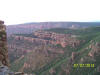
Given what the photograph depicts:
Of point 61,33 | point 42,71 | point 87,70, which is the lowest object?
point 42,71

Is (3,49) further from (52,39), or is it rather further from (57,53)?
(52,39)

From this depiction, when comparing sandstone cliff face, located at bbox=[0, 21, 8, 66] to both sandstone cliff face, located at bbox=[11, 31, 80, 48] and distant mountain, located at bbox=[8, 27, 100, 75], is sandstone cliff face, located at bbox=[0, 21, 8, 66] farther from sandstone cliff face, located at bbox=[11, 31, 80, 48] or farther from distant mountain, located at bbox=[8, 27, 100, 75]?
sandstone cliff face, located at bbox=[11, 31, 80, 48]

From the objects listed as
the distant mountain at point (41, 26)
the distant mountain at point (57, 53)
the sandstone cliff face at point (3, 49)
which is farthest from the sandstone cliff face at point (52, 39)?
the sandstone cliff face at point (3, 49)

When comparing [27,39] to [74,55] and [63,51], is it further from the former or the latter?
[74,55]

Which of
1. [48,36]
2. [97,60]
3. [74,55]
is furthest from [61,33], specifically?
[97,60]

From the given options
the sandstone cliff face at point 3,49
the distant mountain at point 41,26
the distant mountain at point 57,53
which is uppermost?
the sandstone cliff face at point 3,49

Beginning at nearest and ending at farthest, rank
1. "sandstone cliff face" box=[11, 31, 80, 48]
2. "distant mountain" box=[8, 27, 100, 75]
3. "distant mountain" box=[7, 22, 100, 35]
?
"distant mountain" box=[8, 27, 100, 75]
"sandstone cliff face" box=[11, 31, 80, 48]
"distant mountain" box=[7, 22, 100, 35]

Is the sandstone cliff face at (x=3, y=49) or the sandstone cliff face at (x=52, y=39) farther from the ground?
the sandstone cliff face at (x=3, y=49)

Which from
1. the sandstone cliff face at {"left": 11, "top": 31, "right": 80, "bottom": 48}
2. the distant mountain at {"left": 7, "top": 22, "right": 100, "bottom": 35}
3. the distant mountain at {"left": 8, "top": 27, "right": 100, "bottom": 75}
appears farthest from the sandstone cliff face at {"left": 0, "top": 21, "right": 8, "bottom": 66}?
the distant mountain at {"left": 7, "top": 22, "right": 100, "bottom": 35}

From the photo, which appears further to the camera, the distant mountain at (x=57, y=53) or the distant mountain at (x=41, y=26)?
the distant mountain at (x=41, y=26)

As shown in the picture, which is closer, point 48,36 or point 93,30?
point 93,30

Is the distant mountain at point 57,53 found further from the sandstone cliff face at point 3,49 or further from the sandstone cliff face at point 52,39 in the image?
the sandstone cliff face at point 3,49
